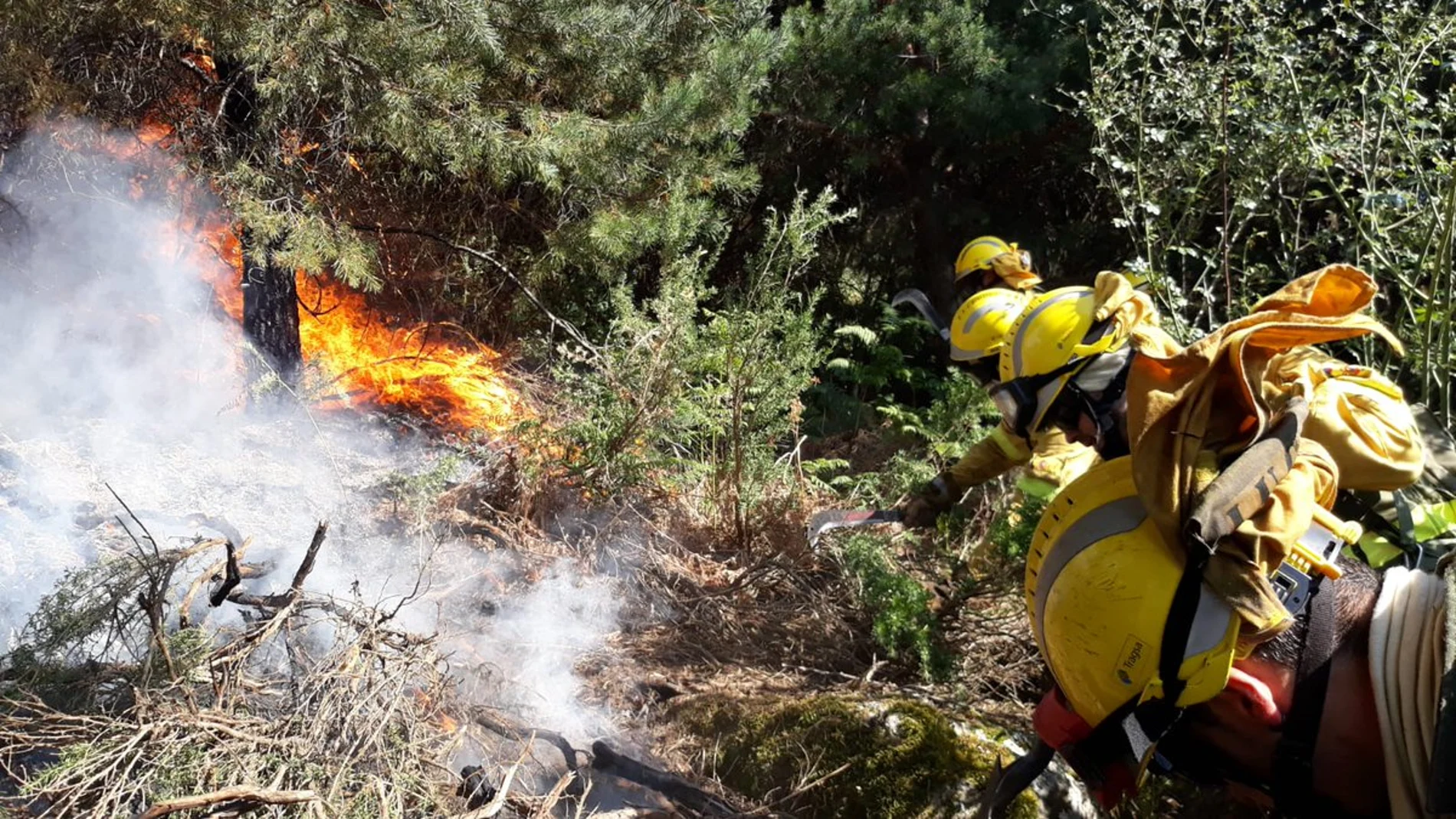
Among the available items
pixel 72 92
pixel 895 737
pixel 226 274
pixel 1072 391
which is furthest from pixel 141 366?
pixel 1072 391

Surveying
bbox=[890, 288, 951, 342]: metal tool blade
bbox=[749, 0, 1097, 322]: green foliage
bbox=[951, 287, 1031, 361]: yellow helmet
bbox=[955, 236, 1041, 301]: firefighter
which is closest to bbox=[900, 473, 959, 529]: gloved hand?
bbox=[951, 287, 1031, 361]: yellow helmet

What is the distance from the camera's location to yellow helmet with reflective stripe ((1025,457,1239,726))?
4.96 feet

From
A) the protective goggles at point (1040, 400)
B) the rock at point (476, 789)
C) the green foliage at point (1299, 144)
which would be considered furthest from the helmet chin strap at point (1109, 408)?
the rock at point (476, 789)

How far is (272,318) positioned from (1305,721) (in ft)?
20.9

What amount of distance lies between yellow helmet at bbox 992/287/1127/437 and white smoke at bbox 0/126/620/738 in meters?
2.16

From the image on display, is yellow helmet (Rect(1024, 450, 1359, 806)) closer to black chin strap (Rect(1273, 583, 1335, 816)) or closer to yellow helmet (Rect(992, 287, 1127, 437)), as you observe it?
black chin strap (Rect(1273, 583, 1335, 816))

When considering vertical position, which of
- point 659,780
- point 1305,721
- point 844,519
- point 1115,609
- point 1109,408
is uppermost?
point 1115,609

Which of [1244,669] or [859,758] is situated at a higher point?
[1244,669]

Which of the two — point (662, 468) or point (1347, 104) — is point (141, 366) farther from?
point (1347, 104)

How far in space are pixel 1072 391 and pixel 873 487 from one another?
2.61 meters

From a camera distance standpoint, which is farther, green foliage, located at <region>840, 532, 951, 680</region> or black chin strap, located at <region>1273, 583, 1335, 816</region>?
green foliage, located at <region>840, 532, 951, 680</region>

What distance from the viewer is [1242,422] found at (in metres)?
1.59

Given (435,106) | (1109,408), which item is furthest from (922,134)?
(1109,408)

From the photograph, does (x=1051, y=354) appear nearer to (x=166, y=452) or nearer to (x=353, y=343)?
(x=166, y=452)
